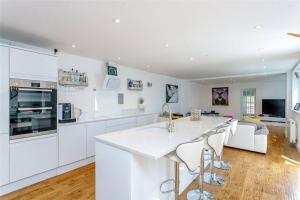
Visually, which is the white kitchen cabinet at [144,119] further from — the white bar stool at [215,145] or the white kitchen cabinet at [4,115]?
the white kitchen cabinet at [4,115]

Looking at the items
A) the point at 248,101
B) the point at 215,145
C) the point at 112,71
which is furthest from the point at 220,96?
the point at 215,145

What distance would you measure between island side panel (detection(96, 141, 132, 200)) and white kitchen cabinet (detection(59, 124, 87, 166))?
4.76 feet

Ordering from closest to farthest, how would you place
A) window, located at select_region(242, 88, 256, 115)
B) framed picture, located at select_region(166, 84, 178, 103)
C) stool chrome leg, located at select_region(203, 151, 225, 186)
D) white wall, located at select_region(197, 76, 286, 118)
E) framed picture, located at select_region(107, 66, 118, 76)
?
stool chrome leg, located at select_region(203, 151, 225, 186) < framed picture, located at select_region(107, 66, 118, 76) < framed picture, located at select_region(166, 84, 178, 103) < white wall, located at select_region(197, 76, 286, 118) < window, located at select_region(242, 88, 256, 115)

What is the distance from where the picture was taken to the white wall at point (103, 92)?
3.49 metres

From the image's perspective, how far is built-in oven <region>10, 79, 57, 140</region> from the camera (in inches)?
90.7

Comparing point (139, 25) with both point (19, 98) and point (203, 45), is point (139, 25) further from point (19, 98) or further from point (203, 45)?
point (19, 98)

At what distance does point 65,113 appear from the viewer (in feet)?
10.1

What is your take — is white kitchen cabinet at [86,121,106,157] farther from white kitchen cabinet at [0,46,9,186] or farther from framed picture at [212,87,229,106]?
framed picture at [212,87,229,106]

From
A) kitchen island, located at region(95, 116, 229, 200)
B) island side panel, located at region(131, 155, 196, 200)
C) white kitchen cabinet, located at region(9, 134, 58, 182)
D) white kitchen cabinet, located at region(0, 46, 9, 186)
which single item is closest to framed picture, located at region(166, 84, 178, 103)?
island side panel, located at region(131, 155, 196, 200)

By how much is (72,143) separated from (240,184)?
9.96ft

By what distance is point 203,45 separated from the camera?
294cm

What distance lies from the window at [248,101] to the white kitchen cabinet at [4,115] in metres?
9.92

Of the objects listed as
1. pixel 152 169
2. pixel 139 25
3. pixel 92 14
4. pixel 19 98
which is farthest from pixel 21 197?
pixel 139 25

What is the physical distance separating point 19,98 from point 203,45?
3.23m
